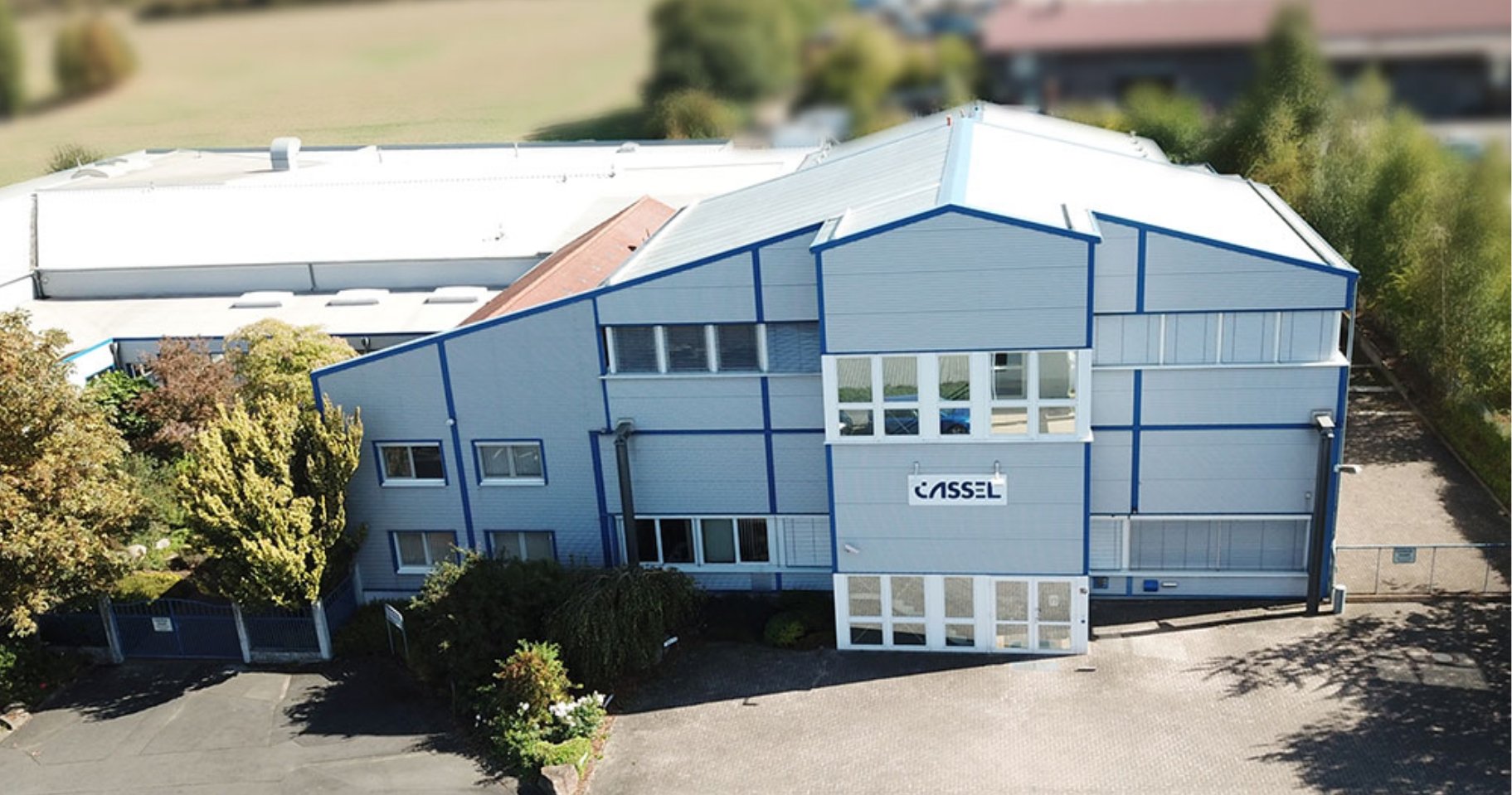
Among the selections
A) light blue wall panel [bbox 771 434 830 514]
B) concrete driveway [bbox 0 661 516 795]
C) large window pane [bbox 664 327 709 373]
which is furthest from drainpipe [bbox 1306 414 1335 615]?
concrete driveway [bbox 0 661 516 795]

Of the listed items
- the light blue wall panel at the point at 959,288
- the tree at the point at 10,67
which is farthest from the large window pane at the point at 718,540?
the tree at the point at 10,67

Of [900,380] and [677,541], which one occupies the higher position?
[900,380]

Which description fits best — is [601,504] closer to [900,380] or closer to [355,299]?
[900,380]

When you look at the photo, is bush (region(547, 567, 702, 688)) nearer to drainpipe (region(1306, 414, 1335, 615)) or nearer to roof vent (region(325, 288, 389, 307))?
drainpipe (region(1306, 414, 1335, 615))

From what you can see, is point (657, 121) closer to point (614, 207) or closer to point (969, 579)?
point (969, 579)

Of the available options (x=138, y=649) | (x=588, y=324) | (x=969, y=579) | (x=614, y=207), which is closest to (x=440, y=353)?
(x=588, y=324)

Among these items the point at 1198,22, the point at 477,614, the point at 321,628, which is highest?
the point at 1198,22

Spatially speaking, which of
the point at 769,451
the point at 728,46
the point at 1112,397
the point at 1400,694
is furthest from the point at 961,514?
the point at 728,46
